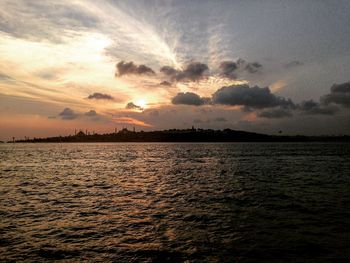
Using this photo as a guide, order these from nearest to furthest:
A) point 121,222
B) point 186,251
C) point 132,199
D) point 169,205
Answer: point 186,251
point 121,222
point 169,205
point 132,199

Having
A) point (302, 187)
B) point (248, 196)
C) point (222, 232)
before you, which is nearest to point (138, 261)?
point (222, 232)

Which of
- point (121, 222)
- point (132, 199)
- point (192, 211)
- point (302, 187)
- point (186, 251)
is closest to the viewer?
point (186, 251)

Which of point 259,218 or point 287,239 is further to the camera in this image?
point 259,218

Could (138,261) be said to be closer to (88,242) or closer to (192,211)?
(88,242)

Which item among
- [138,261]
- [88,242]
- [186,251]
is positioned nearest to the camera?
[138,261]

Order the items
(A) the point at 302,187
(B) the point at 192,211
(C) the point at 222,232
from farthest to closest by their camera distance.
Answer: (A) the point at 302,187 < (B) the point at 192,211 < (C) the point at 222,232

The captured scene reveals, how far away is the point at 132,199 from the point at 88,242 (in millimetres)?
14030

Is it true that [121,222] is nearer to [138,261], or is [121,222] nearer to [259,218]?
[138,261]

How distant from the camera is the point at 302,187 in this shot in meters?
38.2

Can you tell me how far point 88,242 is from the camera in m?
17.1

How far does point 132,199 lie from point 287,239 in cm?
1760

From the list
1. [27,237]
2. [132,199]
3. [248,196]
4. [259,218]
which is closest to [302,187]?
[248,196]

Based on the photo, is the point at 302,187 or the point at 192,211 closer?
the point at 192,211

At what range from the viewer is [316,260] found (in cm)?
1445
